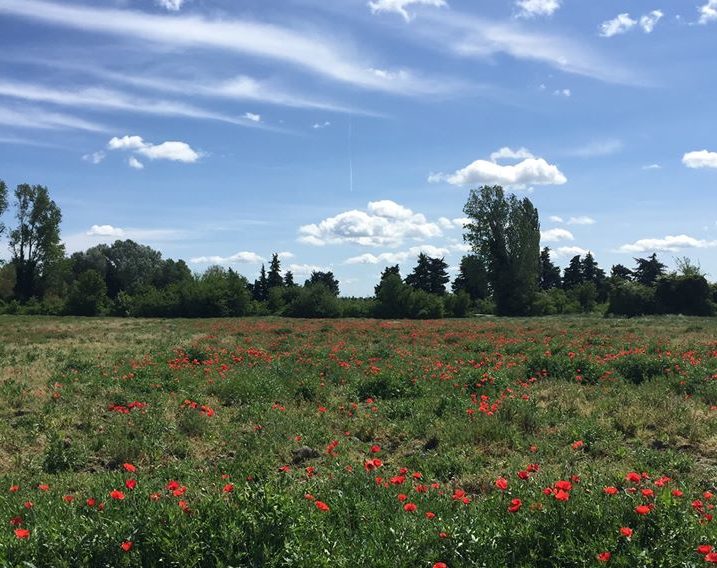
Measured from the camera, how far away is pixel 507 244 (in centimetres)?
6238

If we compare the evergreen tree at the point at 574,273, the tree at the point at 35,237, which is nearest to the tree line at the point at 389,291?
the tree at the point at 35,237

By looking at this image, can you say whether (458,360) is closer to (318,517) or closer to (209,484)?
(209,484)

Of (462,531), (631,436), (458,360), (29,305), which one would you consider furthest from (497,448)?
(29,305)

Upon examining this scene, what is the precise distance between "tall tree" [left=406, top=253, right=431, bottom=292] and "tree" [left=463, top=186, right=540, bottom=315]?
22.0m

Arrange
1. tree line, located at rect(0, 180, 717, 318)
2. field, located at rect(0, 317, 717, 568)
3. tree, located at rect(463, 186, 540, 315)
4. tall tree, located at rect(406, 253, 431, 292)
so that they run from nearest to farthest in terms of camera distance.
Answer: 1. field, located at rect(0, 317, 717, 568)
2. tree line, located at rect(0, 180, 717, 318)
3. tree, located at rect(463, 186, 540, 315)
4. tall tree, located at rect(406, 253, 431, 292)

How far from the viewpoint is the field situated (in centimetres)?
363

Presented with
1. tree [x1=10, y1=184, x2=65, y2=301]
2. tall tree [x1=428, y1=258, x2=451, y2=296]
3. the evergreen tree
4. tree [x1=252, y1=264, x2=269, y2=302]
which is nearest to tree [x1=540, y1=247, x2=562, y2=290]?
the evergreen tree

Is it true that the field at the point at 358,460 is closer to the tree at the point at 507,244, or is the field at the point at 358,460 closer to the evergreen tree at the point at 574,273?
the tree at the point at 507,244

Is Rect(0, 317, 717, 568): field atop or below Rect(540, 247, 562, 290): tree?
below

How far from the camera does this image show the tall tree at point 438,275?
86.2 metres

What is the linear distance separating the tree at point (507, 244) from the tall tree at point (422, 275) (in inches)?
866

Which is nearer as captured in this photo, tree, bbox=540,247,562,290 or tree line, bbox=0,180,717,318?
tree line, bbox=0,180,717,318

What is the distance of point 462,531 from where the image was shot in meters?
3.85

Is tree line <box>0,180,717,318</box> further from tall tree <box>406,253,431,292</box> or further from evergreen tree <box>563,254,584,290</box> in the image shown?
evergreen tree <box>563,254,584,290</box>
